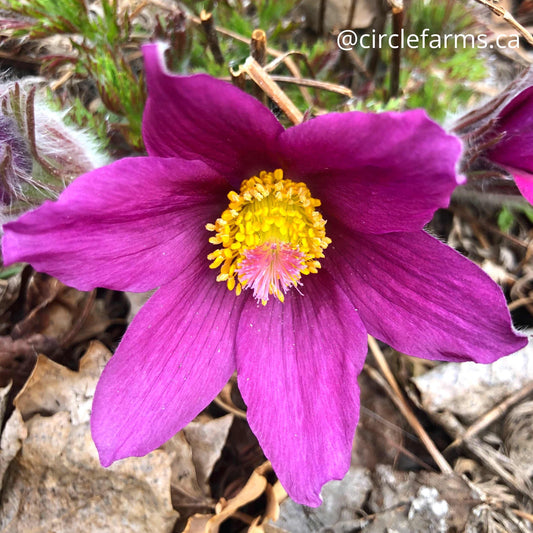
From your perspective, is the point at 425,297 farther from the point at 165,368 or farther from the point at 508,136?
the point at 165,368

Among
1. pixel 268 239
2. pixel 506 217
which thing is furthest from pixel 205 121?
pixel 506 217

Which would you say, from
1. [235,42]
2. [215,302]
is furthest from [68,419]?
[235,42]

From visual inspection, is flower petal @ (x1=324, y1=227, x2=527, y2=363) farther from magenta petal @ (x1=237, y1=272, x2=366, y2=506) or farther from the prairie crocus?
the prairie crocus

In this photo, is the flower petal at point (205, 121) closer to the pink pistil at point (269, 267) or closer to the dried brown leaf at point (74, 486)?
the pink pistil at point (269, 267)

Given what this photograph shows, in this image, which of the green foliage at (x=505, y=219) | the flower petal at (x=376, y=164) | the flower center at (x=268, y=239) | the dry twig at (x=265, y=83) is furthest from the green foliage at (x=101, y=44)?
the green foliage at (x=505, y=219)

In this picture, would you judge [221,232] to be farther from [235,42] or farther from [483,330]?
[235,42]

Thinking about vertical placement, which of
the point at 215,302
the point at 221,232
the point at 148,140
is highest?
the point at 148,140
